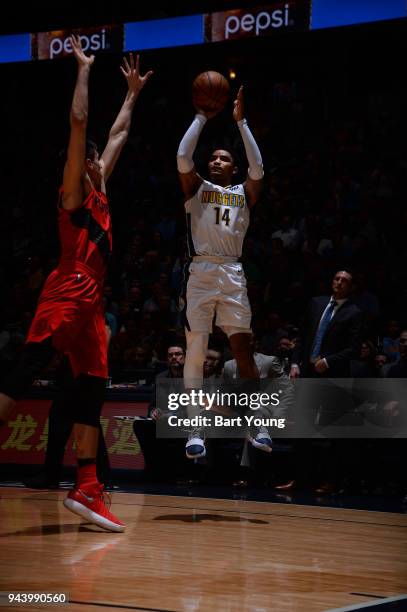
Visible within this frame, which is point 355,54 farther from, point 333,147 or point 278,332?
point 278,332

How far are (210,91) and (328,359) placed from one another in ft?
8.54

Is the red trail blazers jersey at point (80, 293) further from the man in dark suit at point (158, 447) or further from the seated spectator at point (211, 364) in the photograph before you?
the seated spectator at point (211, 364)

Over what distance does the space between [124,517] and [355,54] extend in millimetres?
10850

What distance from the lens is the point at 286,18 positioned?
11.6 metres

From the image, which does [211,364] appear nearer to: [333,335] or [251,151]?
[333,335]

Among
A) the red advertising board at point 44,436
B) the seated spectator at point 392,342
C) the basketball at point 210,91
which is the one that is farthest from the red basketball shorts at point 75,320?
the seated spectator at point 392,342

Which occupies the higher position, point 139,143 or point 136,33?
point 136,33

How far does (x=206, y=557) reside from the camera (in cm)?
463

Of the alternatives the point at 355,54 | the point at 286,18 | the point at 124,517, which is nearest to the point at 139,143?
the point at 355,54

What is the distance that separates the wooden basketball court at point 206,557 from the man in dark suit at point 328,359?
1411 mm

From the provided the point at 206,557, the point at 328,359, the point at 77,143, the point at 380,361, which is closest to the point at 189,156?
the point at 77,143

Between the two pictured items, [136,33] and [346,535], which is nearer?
[346,535]

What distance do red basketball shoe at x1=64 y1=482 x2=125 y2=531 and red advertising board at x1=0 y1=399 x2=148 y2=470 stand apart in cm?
370

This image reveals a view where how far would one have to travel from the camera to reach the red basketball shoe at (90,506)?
211 inches
